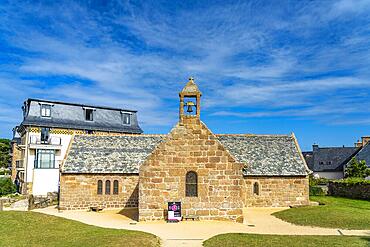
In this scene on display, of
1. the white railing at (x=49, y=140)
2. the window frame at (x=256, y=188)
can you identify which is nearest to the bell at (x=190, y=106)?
the window frame at (x=256, y=188)

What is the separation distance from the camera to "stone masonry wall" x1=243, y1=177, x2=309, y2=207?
93.0 feet

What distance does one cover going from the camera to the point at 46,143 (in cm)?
4394

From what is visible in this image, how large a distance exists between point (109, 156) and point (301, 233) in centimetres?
Result: 1738

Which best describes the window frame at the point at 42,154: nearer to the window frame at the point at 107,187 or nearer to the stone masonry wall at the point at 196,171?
the window frame at the point at 107,187

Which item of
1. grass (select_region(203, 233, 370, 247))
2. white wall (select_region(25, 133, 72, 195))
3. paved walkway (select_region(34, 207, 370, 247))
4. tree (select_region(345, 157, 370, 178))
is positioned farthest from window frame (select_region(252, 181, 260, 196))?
tree (select_region(345, 157, 370, 178))

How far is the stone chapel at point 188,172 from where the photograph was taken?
2098cm

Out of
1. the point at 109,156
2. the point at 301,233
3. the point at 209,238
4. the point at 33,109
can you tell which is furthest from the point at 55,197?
the point at 301,233

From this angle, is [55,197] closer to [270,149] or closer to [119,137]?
[119,137]

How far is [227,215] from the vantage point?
20.9 m

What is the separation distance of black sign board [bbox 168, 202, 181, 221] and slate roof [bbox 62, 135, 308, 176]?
27.7 feet

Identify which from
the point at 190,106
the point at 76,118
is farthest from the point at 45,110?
the point at 190,106

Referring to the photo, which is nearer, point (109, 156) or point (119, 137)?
point (109, 156)

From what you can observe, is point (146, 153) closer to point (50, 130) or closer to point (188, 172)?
point (188, 172)

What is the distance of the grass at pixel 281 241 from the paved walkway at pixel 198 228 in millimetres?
914
